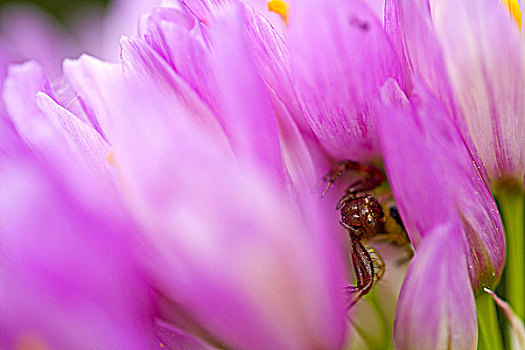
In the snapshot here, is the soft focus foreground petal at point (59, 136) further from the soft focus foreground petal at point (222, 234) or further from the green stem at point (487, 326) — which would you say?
the green stem at point (487, 326)

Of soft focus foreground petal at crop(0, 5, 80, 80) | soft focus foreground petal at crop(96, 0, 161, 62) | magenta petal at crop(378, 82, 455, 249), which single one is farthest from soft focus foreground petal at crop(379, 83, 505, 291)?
soft focus foreground petal at crop(0, 5, 80, 80)

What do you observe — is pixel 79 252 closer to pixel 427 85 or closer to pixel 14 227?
pixel 14 227

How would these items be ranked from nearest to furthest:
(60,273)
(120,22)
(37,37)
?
(60,273) < (120,22) < (37,37)

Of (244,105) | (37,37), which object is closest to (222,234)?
(244,105)

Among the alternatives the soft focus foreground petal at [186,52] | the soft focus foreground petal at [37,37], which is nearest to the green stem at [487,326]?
the soft focus foreground petal at [186,52]

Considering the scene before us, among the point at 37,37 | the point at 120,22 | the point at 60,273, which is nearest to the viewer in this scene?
the point at 60,273

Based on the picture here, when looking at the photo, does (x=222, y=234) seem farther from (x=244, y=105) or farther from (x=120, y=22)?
(x=120, y=22)
